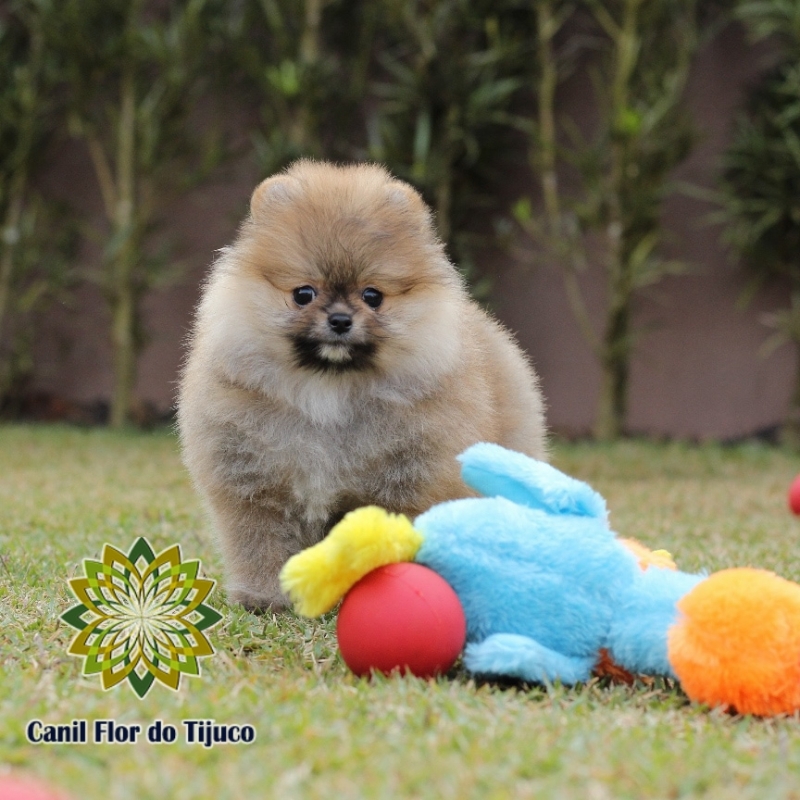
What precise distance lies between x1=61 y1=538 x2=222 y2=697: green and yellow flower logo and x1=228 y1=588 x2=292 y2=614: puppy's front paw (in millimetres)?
454

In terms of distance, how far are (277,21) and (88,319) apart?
238 centimetres

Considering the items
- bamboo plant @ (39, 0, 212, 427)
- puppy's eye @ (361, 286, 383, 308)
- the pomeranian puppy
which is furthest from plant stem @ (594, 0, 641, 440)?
puppy's eye @ (361, 286, 383, 308)

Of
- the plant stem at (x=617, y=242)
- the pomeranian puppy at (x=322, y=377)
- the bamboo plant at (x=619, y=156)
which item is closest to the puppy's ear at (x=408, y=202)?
the pomeranian puppy at (x=322, y=377)

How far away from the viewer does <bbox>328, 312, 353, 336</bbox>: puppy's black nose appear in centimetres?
219

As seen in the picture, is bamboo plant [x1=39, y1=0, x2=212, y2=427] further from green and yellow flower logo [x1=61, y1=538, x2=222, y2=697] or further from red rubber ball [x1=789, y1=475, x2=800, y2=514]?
green and yellow flower logo [x1=61, y1=538, x2=222, y2=697]

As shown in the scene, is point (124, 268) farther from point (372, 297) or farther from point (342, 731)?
point (342, 731)

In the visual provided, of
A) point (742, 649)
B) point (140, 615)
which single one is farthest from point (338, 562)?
point (742, 649)

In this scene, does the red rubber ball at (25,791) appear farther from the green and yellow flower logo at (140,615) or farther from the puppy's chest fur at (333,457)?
the puppy's chest fur at (333,457)

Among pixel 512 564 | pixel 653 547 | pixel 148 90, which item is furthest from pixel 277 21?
pixel 512 564

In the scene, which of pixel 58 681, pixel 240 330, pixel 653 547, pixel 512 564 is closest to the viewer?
pixel 58 681

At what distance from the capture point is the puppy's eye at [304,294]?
2.23 metres

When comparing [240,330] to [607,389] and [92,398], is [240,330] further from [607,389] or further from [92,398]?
[92,398]

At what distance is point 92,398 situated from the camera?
7379mm

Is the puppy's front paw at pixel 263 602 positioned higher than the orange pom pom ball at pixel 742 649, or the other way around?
the orange pom pom ball at pixel 742 649
